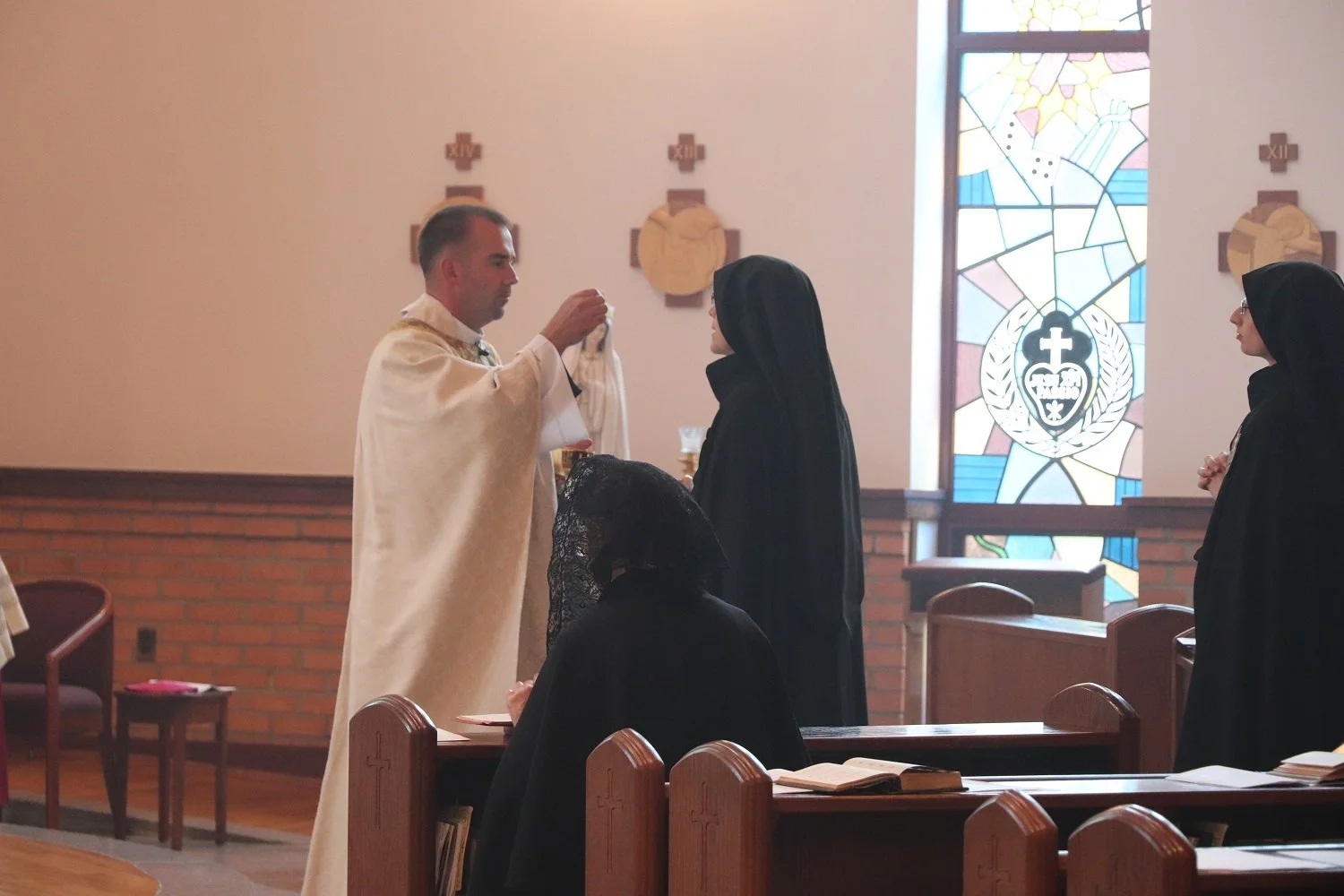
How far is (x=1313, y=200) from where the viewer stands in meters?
7.35

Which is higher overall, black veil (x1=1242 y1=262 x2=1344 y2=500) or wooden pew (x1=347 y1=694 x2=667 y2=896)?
black veil (x1=1242 y1=262 x2=1344 y2=500)

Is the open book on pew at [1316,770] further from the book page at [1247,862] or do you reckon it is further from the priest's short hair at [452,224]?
the priest's short hair at [452,224]

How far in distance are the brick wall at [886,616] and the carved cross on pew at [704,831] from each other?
5.00 meters

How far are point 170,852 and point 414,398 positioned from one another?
2601 millimetres

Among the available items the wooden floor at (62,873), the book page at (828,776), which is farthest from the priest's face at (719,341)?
the wooden floor at (62,873)

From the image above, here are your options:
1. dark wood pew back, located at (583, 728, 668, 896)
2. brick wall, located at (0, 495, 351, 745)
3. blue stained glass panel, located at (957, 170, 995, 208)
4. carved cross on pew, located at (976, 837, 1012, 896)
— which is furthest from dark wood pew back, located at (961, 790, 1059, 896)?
blue stained glass panel, located at (957, 170, 995, 208)

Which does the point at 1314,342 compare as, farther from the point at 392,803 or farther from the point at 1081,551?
the point at 1081,551

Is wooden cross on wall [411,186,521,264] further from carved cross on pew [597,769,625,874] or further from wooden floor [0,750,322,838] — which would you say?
carved cross on pew [597,769,625,874]

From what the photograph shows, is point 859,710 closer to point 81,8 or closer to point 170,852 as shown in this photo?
point 170,852

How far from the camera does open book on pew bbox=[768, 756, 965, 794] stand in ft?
8.35

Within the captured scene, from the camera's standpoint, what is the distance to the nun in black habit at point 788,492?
415cm

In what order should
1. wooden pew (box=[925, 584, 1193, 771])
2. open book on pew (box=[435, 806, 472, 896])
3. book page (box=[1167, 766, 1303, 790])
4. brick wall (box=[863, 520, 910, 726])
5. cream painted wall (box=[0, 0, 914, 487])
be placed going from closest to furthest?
1. book page (box=[1167, 766, 1303, 790])
2. open book on pew (box=[435, 806, 472, 896])
3. wooden pew (box=[925, 584, 1193, 771])
4. brick wall (box=[863, 520, 910, 726])
5. cream painted wall (box=[0, 0, 914, 487])

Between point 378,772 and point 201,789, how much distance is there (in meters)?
4.79

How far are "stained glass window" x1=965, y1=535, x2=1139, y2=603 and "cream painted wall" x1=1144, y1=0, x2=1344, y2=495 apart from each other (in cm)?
67
